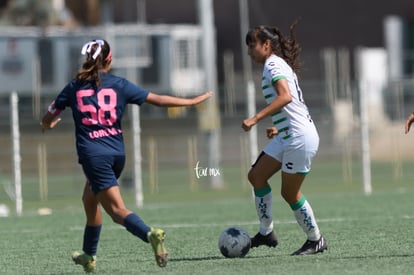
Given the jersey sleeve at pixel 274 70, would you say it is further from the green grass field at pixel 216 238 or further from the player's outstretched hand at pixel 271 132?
the green grass field at pixel 216 238

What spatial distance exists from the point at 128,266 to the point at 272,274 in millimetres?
1643

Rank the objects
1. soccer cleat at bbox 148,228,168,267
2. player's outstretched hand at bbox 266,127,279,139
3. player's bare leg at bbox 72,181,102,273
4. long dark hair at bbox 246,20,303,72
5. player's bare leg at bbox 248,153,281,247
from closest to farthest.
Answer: soccer cleat at bbox 148,228,168,267 → player's bare leg at bbox 72,181,102,273 → player's outstretched hand at bbox 266,127,279,139 → long dark hair at bbox 246,20,303,72 → player's bare leg at bbox 248,153,281,247

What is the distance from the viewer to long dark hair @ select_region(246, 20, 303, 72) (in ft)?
37.9

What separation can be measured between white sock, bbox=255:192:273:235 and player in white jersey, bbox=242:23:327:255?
0.11m

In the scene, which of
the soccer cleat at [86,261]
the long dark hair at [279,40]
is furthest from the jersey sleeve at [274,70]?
the soccer cleat at [86,261]

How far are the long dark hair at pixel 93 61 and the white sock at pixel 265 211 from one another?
7.31 ft

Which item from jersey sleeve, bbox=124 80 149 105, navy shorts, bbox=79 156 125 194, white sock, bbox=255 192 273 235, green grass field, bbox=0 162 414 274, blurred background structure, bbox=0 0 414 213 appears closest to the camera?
navy shorts, bbox=79 156 125 194

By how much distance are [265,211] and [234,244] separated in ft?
1.87

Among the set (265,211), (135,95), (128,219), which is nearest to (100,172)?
(128,219)

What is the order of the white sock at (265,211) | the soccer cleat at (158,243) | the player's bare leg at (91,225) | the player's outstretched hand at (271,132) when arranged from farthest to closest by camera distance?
1. the white sock at (265,211)
2. the player's outstretched hand at (271,132)
3. the player's bare leg at (91,225)
4. the soccer cleat at (158,243)

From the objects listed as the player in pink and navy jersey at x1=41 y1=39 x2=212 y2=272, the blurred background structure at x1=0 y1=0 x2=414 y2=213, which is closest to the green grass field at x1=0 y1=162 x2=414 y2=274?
the player in pink and navy jersey at x1=41 y1=39 x2=212 y2=272

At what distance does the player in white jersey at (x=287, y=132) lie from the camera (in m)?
11.5

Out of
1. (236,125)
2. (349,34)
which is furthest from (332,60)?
(236,125)

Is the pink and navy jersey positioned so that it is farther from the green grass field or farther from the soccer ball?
the soccer ball
